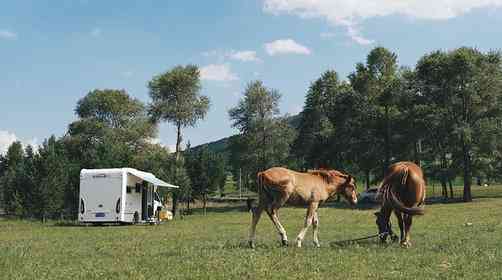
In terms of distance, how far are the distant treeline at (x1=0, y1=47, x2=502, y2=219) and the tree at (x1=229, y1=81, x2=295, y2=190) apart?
0.41 feet

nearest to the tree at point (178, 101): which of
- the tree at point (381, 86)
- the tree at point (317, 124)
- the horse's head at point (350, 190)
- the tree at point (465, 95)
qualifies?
the tree at point (317, 124)

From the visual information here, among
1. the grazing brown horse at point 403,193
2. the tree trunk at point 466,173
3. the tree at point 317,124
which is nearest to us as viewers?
the grazing brown horse at point 403,193

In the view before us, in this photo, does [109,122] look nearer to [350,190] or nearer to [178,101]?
[178,101]

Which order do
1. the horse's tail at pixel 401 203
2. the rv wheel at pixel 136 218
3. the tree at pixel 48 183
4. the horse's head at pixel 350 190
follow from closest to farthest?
the horse's tail at pixel 401 203, the horse's head at pixel 350 190, the rv wheel at pixel 136 218, the tree at pixel 48 183

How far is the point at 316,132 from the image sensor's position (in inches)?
2507

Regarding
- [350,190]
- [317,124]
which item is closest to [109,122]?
[317,124]

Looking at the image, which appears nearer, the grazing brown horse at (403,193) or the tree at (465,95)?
the grazing brown horse at (403,193)

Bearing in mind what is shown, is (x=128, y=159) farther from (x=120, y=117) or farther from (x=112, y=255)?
(x=112, y=255)

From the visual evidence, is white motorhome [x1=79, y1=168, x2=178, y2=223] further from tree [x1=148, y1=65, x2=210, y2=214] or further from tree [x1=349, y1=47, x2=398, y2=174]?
tree [x1=349, y1=47, x2=398, y2=174]

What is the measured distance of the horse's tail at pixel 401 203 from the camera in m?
11.4

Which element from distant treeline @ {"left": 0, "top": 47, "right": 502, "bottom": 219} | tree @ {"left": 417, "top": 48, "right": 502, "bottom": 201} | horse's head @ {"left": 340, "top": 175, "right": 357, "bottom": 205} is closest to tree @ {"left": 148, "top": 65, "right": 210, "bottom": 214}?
distant treeline @ {"left": 0, "top": 47, "right": 502, "bottom": 219}

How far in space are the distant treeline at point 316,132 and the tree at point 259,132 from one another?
13 cm

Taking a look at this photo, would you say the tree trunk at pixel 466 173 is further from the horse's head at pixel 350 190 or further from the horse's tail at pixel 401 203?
the horse's tail at pixel 401 203

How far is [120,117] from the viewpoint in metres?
72.6
